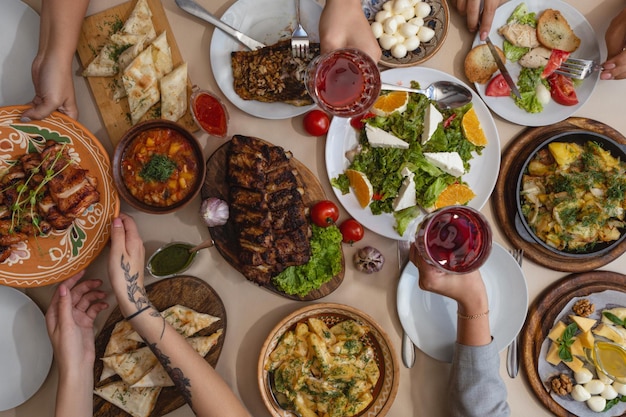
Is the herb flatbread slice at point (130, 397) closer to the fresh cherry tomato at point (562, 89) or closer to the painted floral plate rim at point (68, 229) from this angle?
the painted floral plate rim at point (68, 229)

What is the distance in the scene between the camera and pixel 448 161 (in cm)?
291

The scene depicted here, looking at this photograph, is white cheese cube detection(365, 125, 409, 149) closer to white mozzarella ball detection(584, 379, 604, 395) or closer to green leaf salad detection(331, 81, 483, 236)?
green leaf salad detection(331, 81, 483, 236)

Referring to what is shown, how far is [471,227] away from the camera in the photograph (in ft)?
8.17

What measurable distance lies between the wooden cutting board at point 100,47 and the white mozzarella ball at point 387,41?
138 centimetres

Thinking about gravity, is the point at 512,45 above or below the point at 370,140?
above

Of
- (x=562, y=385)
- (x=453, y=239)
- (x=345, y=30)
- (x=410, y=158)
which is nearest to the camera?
(x=453, y=239)

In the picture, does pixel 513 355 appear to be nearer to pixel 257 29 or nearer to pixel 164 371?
pixel 164 371

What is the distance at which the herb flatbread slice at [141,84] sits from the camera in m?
2.88

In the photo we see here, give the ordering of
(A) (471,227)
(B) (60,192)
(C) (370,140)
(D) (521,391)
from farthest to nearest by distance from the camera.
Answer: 1. (D) (521,391)
2. (C) (370,140)
3. (B) (60,192)
4. (A) (471,227)

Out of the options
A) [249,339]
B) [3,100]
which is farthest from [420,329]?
[3,100]

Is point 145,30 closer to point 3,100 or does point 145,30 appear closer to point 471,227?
point 3,100

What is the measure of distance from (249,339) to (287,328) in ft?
1.00

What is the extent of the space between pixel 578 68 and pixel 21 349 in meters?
4.36

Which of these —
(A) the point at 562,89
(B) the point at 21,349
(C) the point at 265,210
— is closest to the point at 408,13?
(A) the point at 562,89
